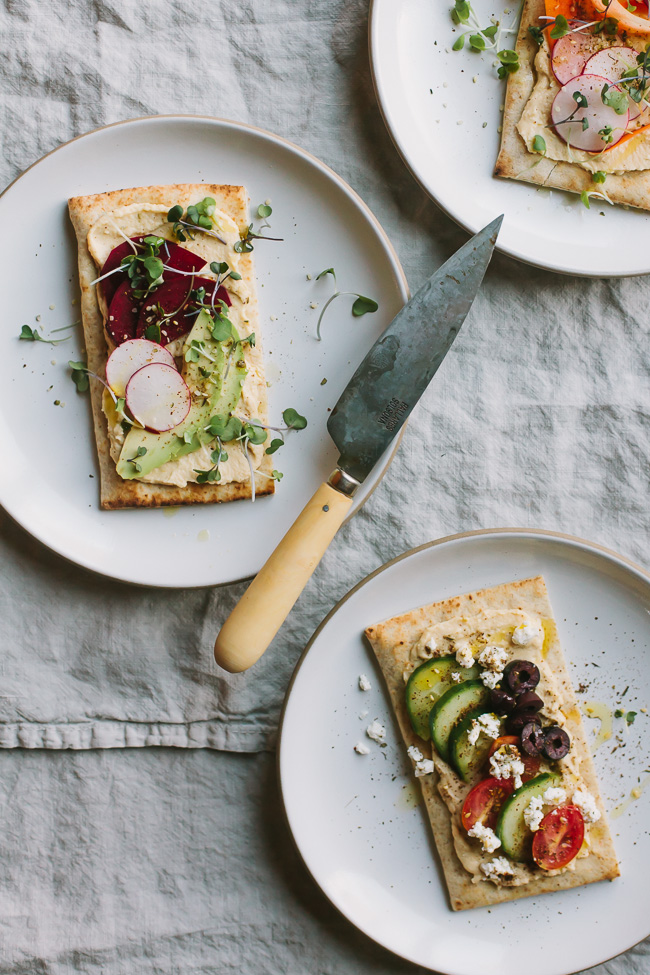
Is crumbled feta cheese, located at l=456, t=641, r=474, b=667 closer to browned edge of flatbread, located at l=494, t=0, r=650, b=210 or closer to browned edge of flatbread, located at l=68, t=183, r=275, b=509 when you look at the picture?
browned edge of flatbread, located at l=68, t=183, r=275, b=509

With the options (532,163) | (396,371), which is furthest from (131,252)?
(532,163)

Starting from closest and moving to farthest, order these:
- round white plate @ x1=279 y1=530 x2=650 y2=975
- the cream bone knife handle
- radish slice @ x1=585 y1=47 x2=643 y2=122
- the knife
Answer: the cream bone knife handle, the knife, round white plate @ x1=279 y1=530 x2=650 y2=975, radish slice @ x1=585 y1=47 x2=643 y2=122

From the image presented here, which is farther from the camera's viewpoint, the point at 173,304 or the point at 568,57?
the point at 568,57

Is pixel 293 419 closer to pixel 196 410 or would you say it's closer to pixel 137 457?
pixel 196 410

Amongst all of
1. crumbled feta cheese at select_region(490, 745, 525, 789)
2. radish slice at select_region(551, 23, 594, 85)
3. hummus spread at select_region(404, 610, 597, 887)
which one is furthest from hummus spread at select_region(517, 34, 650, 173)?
crumbled feta cheese at select_region(490, 745, 525, 789)

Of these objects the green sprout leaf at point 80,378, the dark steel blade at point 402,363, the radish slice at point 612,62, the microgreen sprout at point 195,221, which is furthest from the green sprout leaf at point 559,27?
the green sprout leaf at point 80,378

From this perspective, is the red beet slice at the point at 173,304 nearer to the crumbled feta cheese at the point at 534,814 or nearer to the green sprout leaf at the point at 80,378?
the green sprout leaf at the point at 80,378
